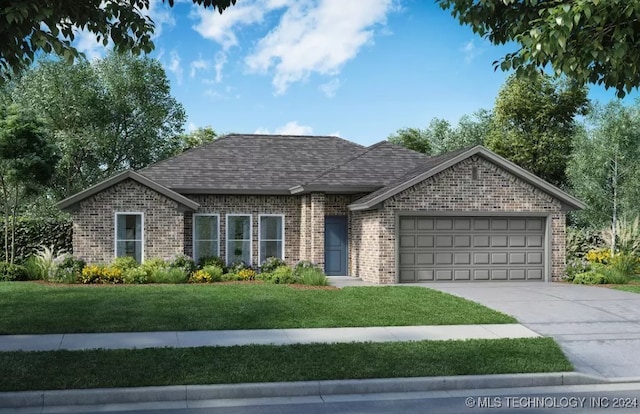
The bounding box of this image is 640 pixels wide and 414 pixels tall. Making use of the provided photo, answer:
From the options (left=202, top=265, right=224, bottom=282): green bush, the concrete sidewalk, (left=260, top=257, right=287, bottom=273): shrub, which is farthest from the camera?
(left=260, top=257, right=287, bottom=273): shrub

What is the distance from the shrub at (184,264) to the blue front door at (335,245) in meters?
4.86

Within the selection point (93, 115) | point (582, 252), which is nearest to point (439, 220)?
point (582, 252)

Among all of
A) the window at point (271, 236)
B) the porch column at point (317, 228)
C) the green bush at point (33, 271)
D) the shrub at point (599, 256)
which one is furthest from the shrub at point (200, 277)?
the shrub at point (599, 256)

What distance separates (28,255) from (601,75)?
19.8 meters

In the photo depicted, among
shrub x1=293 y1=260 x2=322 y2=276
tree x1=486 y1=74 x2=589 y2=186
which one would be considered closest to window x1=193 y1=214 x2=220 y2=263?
shrub x1=293 y1=260 x2=322 y2=276

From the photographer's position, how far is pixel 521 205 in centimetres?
2136

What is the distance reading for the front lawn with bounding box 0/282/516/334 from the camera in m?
12.4

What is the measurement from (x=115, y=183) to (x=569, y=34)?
16463 mm

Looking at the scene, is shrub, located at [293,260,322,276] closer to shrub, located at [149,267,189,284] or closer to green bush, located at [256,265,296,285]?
green bush, located at [256,265,296,285]

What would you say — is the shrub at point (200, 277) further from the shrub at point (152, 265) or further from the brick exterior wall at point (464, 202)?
the brick exterior wall at point (464, 202)

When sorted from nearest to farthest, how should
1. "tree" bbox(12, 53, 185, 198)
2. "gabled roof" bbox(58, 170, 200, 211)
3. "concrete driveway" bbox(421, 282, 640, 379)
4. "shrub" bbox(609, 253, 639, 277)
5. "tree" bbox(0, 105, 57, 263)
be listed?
"concrete driveway" bbox(421, 282, 640, 379)
"gabled roof" bbox(58, 170, 200, 211)
"tree" bbox(0, 105, 57, 263)
"shrub" bbox(609, 253, 639, 277)
"tree" bbox(12, 53, 185, 198)

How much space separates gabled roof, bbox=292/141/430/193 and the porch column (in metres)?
0.48

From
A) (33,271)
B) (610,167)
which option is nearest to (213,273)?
(33,271)

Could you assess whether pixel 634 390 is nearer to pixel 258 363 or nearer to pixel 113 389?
pixel 258 363
